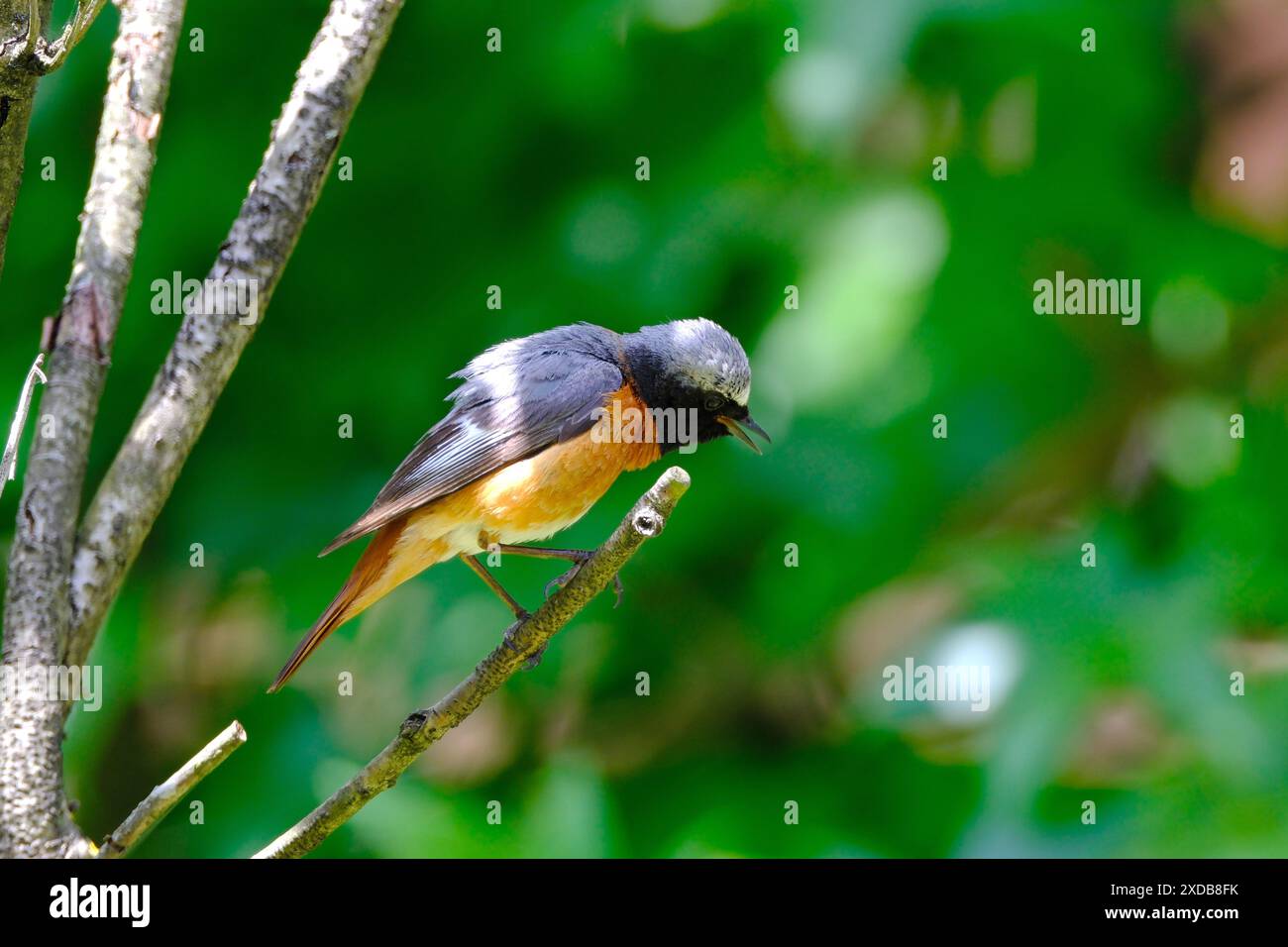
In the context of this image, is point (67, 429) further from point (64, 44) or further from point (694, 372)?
point (694, 372)

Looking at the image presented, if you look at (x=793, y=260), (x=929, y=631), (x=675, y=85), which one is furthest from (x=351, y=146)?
(x=929, y=631)

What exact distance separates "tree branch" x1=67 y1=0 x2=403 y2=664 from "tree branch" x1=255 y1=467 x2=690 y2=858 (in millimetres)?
965

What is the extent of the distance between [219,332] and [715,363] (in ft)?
4.97

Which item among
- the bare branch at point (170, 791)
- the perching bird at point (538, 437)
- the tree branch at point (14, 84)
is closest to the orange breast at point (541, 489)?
the perching bird at point (538, 437)

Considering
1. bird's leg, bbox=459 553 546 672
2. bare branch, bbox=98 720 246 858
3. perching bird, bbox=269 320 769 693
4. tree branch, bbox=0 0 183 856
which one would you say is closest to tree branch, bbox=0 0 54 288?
tree branch, bbox=0 0 183 856

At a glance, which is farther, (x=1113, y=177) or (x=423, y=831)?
(x=1113, y=177)

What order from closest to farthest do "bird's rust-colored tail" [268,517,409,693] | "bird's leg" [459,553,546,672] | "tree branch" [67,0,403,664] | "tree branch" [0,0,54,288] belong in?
"tree branch" [0,0,54,288], "bird's leg" [459,553,546,672], "tree branch" [67,0,403,664], "bird's rust-colored tail" [268,517,409,693]

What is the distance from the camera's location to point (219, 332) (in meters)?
3.46

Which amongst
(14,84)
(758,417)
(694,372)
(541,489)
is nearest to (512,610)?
(541,489)

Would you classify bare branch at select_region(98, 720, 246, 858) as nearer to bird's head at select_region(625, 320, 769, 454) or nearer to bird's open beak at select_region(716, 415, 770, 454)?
bird's head at select_region(625, 320, 769, 454)

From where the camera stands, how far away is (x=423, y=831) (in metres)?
4.81

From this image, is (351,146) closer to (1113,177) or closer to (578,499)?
(578,499)

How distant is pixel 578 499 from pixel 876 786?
6.70ft

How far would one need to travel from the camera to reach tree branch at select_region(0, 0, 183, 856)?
9.89ft
